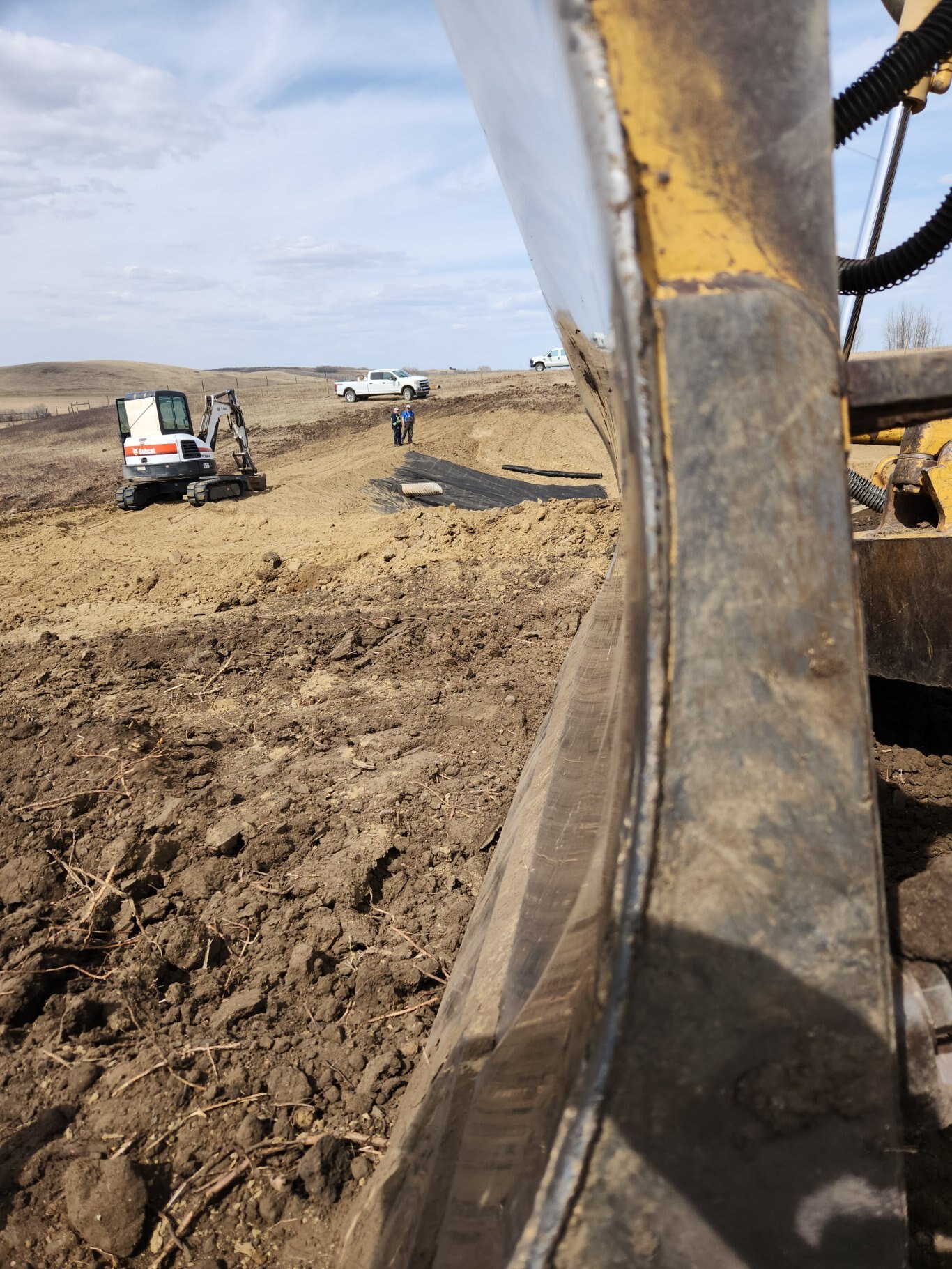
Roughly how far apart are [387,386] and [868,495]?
36.0 meters

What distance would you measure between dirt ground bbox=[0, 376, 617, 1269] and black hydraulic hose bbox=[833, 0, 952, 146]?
97.2 inches

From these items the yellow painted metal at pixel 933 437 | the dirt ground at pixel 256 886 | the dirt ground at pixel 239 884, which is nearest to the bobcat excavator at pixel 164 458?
the dirt ground at pixel 239 884

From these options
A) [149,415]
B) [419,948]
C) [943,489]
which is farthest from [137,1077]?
[149,415]

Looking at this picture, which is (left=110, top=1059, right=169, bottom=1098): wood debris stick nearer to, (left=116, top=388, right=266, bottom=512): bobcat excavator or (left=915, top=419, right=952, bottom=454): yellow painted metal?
(left=915, top=419, right=952, bottom=454): yellow painted metal

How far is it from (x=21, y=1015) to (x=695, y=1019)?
2.64m

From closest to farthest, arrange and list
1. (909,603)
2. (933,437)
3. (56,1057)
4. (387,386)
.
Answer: (56,1057) → (909,603) → (933,437) → (387,386)

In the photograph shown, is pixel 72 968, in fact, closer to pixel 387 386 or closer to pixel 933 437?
pixel 933 437

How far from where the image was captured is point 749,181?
81cm

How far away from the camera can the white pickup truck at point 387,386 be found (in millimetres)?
36062

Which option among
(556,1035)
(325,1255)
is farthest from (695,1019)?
(325,1255)

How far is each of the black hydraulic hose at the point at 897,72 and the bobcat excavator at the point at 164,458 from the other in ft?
51.4

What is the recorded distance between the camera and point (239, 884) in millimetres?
3285

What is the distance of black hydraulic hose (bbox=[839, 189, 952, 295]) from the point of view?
7.31 ft

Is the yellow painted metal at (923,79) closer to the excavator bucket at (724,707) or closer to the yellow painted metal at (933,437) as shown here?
the yellow painted metal at (933,437)
